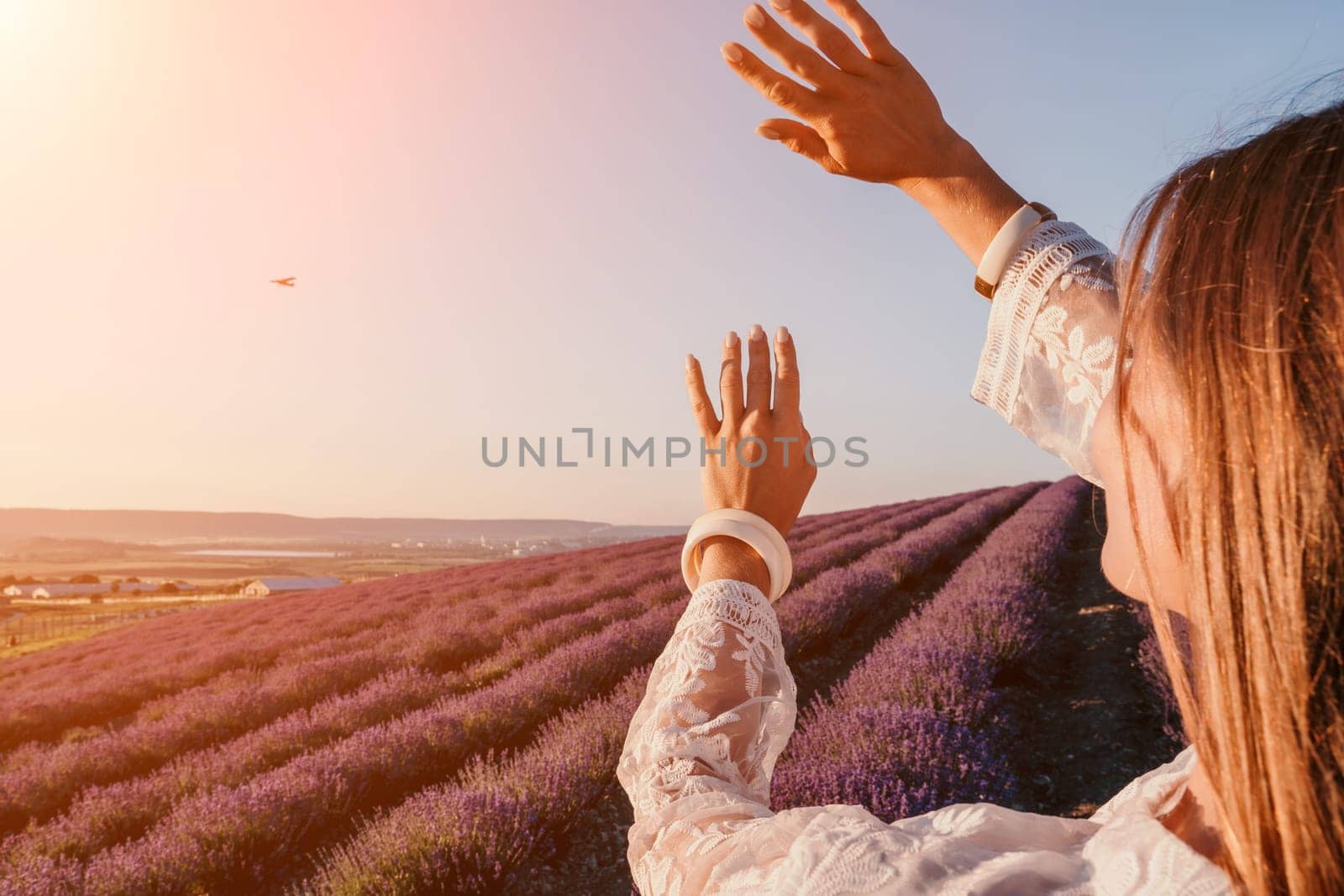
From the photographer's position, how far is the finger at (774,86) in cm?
84

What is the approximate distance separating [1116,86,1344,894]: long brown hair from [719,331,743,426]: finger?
16.9 inches

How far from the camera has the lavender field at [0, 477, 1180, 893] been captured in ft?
9.46

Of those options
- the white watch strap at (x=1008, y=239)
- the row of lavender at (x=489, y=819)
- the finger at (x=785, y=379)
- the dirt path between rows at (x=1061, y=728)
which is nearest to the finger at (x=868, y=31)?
the white watch strap at (x=1008, y=239)

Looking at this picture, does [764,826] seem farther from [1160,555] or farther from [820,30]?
[820,30]

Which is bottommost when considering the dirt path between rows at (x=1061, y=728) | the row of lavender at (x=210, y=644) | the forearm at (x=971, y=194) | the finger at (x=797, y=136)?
the row of lavender at (x=210, y=644)

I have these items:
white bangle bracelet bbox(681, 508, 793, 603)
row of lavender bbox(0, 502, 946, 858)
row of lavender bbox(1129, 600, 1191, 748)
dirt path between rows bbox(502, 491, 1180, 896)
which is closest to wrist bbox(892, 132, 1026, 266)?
white bangle bracelet bbox(681, 508, 793, 603)

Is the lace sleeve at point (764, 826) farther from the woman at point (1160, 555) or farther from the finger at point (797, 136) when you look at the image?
the finger at point (797, 136)

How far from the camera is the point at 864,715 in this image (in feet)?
10.9

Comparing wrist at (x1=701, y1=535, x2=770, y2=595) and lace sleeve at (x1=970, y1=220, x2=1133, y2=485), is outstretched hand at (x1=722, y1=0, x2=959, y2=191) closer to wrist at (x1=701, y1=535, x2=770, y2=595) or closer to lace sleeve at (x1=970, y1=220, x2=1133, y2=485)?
lace sleeve at (x1=970, y1=220, x2=1133, y2=485)

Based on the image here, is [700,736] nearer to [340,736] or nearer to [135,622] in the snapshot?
[340,736]

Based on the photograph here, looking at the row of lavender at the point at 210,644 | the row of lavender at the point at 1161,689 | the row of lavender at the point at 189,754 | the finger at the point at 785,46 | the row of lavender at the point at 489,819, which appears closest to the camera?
the finger at the point at 785,46

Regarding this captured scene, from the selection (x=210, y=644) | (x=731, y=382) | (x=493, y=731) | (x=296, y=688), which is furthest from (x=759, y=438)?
(x=210, y=644)

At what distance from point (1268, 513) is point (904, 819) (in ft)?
1.55

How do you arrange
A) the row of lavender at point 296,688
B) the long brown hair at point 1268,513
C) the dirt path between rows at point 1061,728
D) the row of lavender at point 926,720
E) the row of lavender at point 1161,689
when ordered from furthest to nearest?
the row of lavender at point 296,688
the row of lavender at point 1161,689
the dirt path between rows at point 1061,728
the row of lavender at point 926,720
the long brown hair at point 1268,513
